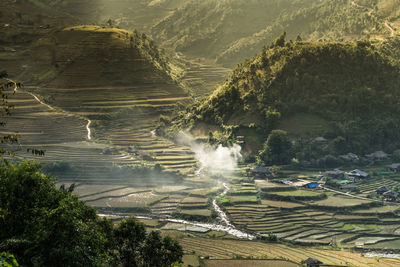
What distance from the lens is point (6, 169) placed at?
12586 millimetres

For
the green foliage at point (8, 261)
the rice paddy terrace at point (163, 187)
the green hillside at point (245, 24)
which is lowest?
the green foliage at point (8, 261)

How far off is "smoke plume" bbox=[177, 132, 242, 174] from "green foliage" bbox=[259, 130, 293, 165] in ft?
7.38

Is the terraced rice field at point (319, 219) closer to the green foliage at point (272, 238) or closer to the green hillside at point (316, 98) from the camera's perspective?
the green foliage at point (272, 238)

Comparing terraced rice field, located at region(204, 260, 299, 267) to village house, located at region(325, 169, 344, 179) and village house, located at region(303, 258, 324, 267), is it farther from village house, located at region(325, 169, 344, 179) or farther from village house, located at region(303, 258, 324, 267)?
village house, located at region(325, 169, 344, 179)

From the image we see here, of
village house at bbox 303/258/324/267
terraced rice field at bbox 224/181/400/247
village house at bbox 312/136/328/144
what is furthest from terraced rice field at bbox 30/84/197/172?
village house at bbox 303/258/324/267

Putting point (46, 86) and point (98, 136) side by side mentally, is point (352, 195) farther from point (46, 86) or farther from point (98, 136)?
point (46, 86)

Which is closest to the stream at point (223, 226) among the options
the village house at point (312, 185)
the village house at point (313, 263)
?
the village house at point (313, 263)

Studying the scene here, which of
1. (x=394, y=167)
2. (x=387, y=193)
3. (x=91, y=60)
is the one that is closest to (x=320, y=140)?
(x=394, y=167)

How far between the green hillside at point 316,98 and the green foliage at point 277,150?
1.85m

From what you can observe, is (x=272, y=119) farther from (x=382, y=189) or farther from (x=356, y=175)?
(x=382, y=189)

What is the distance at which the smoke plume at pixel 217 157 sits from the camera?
4251cm

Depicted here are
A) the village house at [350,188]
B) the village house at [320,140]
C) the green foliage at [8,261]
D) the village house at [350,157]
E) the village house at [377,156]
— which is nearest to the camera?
the green foliage at [8,261]

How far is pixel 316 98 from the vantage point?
159ft

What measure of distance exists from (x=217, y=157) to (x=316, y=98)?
10.8 metres
